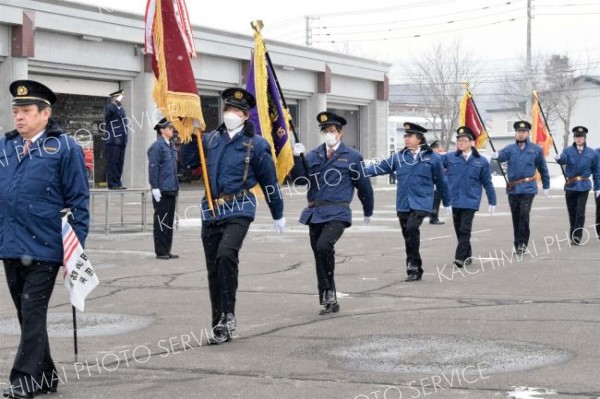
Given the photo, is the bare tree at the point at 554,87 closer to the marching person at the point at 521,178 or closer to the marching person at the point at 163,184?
the marching person at the point at 521,178

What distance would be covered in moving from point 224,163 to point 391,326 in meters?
2.07

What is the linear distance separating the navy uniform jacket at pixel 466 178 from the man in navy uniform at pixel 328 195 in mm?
4286

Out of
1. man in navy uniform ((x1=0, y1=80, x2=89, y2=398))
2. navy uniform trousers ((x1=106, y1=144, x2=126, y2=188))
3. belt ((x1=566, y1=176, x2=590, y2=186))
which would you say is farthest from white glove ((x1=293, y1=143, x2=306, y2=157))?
navy uniform trousers ((x1=106, y1=144, x2=126, y2=188))

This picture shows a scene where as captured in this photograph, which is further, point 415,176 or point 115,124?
point 115,124

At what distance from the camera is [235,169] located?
30.2ft

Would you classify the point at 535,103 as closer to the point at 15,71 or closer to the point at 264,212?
the point at 264,212

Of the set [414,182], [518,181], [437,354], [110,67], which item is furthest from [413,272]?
[110,67]

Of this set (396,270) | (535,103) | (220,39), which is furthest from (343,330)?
(220,39)

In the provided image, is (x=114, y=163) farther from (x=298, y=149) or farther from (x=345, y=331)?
(x=345, y=331)

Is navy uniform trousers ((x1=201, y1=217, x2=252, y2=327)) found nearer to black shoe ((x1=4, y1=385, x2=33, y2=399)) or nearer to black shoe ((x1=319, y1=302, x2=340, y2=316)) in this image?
black shoe ((x1=319, y1=302, x2=340, y2=316))

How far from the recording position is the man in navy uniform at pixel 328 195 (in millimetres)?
10688

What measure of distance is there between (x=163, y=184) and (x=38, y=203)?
30.0 feet

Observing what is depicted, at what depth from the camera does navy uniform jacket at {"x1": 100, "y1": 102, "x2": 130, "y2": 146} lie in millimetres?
22578

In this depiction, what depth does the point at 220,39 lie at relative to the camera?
39.7 meters
